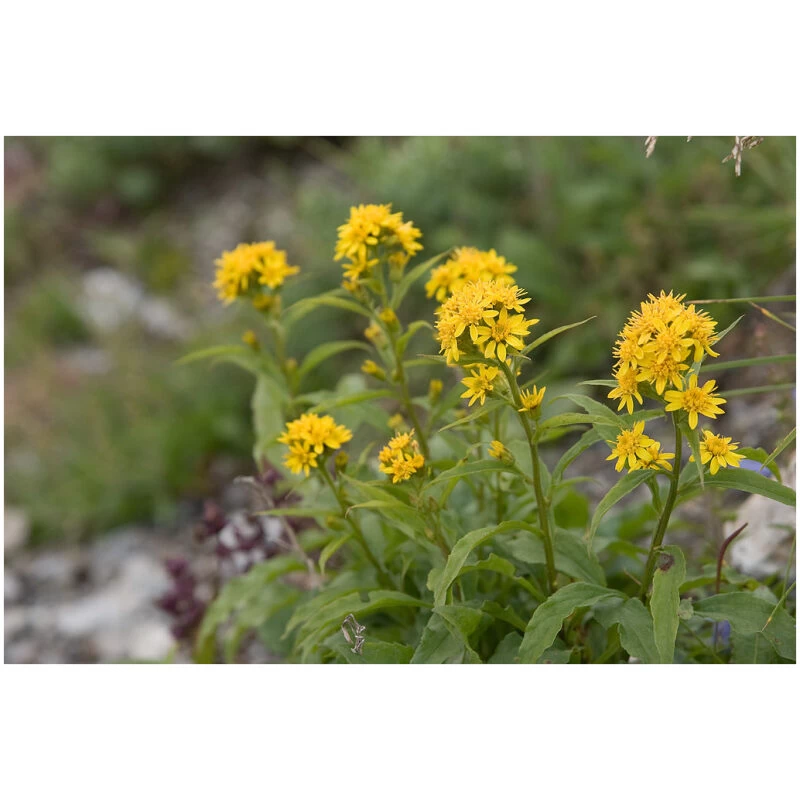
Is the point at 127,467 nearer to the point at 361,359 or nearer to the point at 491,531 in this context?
the point at 361,359

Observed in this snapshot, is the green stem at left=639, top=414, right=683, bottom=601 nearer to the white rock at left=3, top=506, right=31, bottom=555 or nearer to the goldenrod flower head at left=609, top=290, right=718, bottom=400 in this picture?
the goldenrod flower head at left=609, top=290, right=718, bottom=400

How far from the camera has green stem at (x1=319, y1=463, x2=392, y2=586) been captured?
5.11 ft

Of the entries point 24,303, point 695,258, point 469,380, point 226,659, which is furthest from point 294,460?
point 24,303

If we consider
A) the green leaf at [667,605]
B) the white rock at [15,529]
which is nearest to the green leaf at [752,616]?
the green leaf at [667,605]

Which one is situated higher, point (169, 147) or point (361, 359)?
point (169, 147)

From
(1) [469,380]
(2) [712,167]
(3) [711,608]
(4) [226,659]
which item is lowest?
(4) [226,659]

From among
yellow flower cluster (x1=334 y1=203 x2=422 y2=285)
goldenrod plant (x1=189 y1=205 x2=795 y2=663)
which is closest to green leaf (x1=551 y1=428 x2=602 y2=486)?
goldenrod plant (x1=189 y1=205 x2=795 y2=663)

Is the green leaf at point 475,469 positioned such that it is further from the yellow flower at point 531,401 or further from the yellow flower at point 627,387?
the yellow flower at point 627,387

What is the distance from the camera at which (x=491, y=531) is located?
1375mm

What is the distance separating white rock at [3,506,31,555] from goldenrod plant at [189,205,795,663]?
210cm

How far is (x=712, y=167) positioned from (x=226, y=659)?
102 inches

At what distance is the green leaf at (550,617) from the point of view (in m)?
1.39

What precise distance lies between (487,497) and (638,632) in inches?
23.9

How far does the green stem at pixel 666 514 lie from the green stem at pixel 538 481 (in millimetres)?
160
